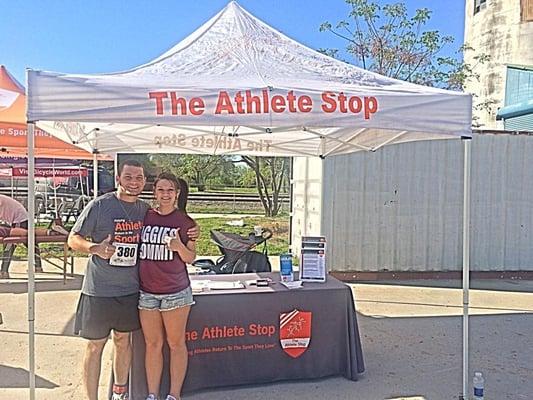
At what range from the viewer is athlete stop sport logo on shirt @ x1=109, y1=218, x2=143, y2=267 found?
326 cm

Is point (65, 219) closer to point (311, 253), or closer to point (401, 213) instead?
point (401, 213)

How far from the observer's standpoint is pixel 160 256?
3334mm

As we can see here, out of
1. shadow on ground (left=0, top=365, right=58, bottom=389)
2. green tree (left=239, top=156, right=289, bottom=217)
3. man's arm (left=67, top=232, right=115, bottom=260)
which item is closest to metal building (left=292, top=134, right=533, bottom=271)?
shadow on ground (left=0, top=365, right=58, bottom=389)

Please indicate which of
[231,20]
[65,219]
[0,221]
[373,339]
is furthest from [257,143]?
[65,219]

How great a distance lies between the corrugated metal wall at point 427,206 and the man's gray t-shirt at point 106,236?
213 inches

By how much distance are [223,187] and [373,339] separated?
3140cm

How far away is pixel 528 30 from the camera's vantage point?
74.1ft

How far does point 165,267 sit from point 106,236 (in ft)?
1.32

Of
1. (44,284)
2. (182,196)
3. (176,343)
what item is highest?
(182,196)

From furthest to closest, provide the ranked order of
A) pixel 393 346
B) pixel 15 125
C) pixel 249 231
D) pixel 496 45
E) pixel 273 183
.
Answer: pixel 496 45, pixel 273 183, pixel 249 231, pixel 15 125, pixel 393 346

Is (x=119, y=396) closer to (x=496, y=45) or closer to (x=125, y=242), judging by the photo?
(x=125, y=242)

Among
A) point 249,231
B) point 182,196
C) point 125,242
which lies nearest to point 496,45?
point 249,231

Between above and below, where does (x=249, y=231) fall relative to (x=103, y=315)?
below

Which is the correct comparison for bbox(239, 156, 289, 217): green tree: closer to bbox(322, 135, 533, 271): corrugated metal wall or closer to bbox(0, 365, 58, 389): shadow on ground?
bbox(322, 135, 533, 271): corrugated metal wall
